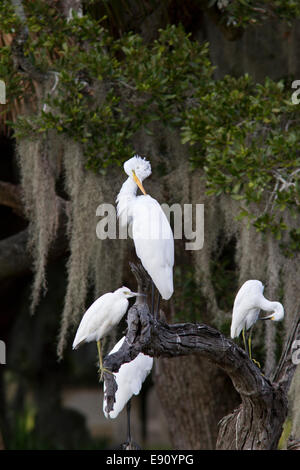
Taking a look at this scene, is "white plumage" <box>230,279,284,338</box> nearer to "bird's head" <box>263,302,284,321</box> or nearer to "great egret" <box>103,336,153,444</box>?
"bird's head" <box>263,302,284,321</box>

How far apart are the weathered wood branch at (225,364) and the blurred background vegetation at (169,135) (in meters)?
0.74

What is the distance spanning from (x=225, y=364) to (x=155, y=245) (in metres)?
0.40

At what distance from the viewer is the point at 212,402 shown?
13.2 feet

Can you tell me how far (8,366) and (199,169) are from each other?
426 cm

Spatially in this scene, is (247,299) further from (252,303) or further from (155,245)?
(155,245)

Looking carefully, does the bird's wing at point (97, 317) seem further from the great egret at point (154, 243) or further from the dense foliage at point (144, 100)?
the dense foliage at point (144, 100)

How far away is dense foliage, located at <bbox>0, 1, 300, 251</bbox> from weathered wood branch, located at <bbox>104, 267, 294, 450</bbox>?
3.03ft

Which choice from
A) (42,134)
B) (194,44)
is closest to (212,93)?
(194,44)

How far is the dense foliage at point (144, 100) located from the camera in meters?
3.03

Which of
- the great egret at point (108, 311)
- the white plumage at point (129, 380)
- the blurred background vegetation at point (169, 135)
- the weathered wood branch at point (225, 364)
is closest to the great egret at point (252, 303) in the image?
the weathered wood branch at point (225, 364)

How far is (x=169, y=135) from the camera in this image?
341 centimetres

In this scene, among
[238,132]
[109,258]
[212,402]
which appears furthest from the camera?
[212,402]
